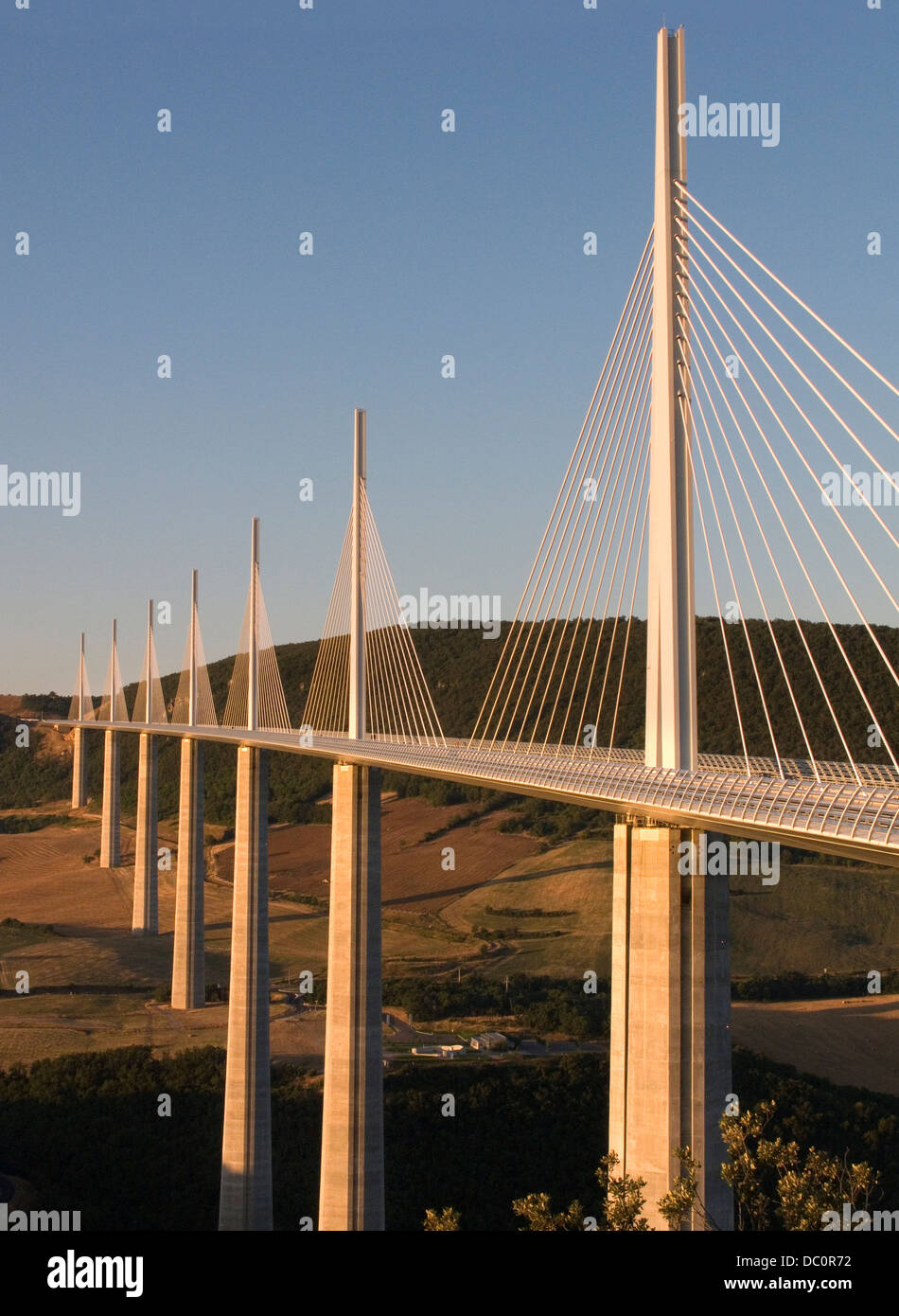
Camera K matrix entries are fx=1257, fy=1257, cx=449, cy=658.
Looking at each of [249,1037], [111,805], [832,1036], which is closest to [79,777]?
[111,805]

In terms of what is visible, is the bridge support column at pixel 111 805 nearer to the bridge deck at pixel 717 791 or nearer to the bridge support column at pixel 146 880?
the bridge support column at pixel 146 880

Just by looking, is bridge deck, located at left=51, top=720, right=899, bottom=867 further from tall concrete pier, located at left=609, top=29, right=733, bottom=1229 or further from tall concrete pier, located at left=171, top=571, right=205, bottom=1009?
tall concrete pier, located at left=171, top=571, right=205, bottom=1009

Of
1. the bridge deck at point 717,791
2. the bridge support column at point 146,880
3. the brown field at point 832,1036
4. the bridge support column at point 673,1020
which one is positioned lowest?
the brown field at point 832,1036

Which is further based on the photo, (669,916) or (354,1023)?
(354,1023)

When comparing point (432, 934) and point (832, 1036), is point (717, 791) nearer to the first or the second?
point (832, 1036)

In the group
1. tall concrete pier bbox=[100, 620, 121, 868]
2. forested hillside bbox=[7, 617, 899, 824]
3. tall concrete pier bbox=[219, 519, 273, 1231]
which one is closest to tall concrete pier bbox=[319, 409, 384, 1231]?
tall concrete pier bbox=[219, 519, 273, 1231]

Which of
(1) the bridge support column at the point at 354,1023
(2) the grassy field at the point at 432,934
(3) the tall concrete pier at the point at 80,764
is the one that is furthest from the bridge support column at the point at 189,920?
(3) the tall concrete pier at the point at 80,764
